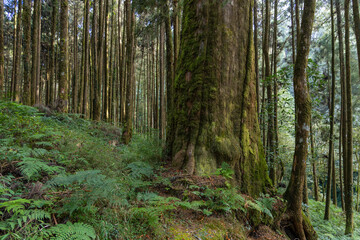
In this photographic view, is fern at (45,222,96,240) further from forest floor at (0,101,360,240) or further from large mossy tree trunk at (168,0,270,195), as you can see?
large mossy tree trunk at (168,0,270,195)

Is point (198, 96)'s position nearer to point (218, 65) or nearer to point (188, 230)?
point (218, 65)

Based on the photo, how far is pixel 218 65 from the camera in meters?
4.16

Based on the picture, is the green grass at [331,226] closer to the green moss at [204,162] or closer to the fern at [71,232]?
the green moss at [204,162]

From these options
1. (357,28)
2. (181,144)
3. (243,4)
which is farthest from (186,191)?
(357,28)

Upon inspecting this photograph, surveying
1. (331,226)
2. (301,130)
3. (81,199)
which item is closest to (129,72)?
(301,130)

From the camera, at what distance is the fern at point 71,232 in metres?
1.59

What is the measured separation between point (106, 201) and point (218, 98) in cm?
271

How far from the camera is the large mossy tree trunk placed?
3.86m

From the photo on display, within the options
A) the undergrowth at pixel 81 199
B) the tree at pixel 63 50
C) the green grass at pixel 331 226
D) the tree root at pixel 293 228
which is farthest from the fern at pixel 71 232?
the green grass at pixel 331 226

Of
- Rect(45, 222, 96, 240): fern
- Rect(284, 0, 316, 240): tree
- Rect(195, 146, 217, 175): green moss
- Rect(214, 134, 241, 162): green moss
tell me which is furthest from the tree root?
Rect(45, 222, 96, 240): fern

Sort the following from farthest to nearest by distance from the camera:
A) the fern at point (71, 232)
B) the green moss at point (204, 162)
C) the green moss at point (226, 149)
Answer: the green moss at point (226, 149)
the green moss at point (204, 162)
the fern at point (71, 232)

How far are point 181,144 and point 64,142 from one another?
2534 mm

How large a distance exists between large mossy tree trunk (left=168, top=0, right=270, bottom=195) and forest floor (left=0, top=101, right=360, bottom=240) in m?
0.38

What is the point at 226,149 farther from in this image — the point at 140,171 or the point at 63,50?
the point at 63,50
